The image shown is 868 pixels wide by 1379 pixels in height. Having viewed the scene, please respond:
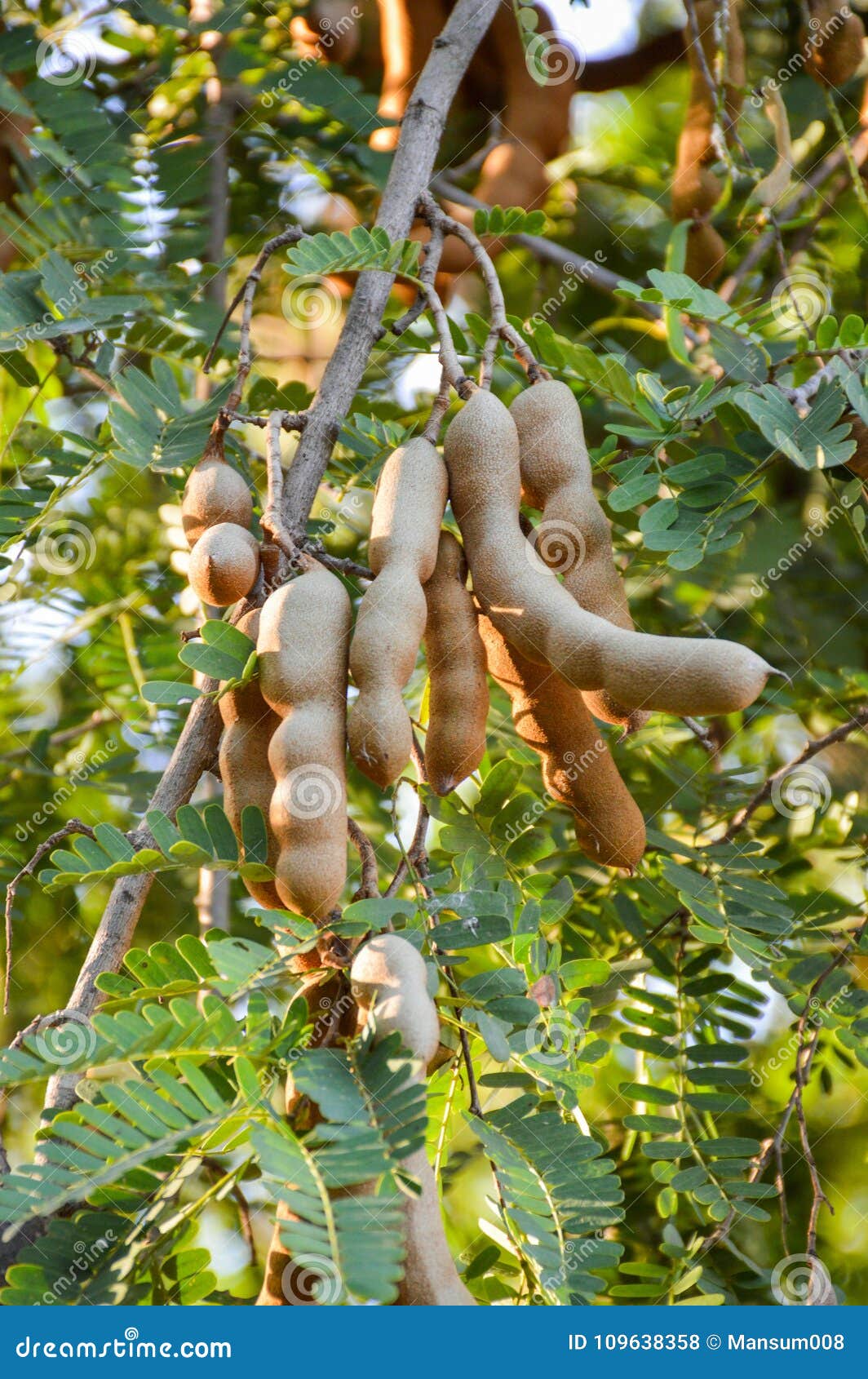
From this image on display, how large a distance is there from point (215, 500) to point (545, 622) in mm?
240

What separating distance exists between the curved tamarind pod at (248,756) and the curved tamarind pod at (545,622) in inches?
5.7

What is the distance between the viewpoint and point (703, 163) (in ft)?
4.63

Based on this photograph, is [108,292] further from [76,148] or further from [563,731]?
[563,731]

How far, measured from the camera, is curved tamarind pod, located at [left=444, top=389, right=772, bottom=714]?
1.94 feet

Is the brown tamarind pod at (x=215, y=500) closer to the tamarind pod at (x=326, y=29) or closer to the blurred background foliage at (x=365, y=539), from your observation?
the blurred background foliage at (x=365, y=539)

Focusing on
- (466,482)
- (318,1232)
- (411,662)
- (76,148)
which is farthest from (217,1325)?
(76,148)

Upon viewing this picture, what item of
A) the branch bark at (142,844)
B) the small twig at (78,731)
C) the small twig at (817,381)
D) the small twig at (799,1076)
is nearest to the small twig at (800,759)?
the small twig at (799,1076)

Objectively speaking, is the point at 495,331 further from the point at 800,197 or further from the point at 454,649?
the point at 800,197

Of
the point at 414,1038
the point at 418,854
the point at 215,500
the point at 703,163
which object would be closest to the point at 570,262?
the point at 703,163

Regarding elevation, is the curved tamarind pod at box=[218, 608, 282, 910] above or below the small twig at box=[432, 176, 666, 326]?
below

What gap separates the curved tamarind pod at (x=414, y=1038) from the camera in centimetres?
59

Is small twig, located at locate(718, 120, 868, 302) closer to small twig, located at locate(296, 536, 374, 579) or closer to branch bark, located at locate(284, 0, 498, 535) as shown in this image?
branch bark, located at locate(284, 0, 498, 535)

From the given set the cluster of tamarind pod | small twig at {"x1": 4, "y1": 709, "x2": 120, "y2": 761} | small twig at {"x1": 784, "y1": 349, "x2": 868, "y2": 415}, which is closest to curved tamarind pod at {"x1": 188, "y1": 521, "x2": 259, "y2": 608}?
the cluster of tamarind pod

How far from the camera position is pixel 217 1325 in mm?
679
